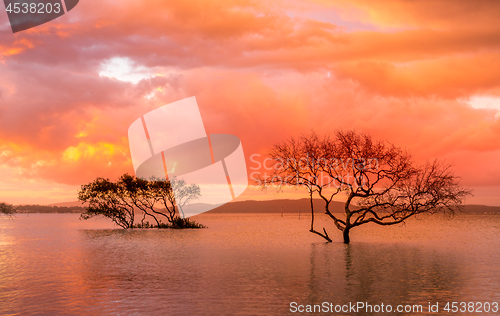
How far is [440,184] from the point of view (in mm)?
40719

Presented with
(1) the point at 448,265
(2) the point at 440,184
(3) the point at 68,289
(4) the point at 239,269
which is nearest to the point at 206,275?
(4) the point at 239,269

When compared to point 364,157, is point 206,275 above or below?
below

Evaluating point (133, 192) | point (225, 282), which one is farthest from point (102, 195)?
point (225, 282)

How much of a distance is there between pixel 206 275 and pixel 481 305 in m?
15.5

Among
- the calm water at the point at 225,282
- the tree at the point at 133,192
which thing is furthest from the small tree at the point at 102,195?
the calm water at the point at 225,282

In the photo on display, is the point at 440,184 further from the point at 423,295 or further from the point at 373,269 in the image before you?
the point at 423,295

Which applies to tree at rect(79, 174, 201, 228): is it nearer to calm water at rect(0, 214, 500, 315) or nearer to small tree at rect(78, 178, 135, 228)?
small tree at rect(78, 178, 135, 228)

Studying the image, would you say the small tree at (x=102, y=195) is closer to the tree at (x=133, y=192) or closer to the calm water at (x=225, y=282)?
the tree at (x=133, y=192)

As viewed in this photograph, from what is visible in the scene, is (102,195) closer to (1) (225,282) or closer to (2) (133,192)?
(2) (133,192)

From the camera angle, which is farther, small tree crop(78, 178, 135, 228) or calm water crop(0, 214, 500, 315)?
small tree crop(78, 178, 135, 228)

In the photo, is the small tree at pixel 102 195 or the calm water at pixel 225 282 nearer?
the calm water at pixel 225 282

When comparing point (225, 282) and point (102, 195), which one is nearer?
point (225, 282)

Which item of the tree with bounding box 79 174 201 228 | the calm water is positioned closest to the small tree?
the tree with bounding box 79 174 201 228

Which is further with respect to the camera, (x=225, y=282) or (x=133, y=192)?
(x=133, y=192)
